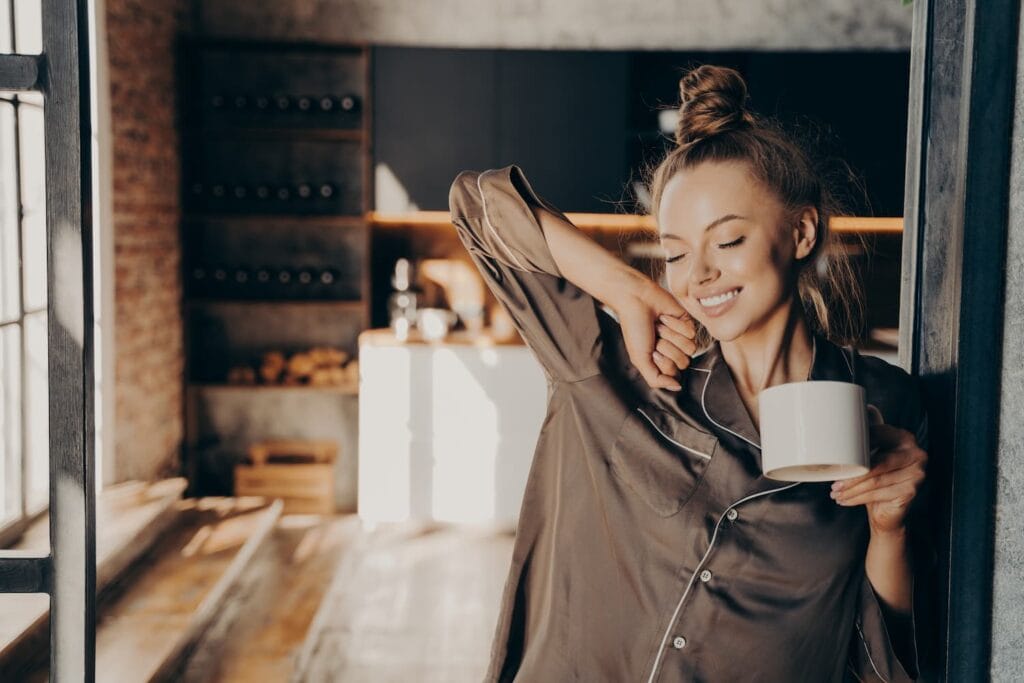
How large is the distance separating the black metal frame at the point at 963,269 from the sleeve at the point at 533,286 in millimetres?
412

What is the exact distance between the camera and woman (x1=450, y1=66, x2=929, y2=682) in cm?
114

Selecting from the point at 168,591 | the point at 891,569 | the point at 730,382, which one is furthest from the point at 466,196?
the point at 168,591

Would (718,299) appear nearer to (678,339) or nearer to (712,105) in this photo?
(678,339)

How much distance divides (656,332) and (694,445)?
0.15 meters

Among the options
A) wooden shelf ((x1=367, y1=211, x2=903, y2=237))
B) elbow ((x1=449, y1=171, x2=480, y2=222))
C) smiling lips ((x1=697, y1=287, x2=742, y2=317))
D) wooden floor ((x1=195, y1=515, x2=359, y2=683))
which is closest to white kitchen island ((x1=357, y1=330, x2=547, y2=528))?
wooden floor ((x1=195, y1=515, x2=359, y2=683))

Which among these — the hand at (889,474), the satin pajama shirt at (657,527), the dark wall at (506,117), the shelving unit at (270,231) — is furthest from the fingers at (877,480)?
the shelving unit at (270,231)

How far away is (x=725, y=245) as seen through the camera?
1.18 metres

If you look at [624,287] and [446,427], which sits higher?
[624,287]

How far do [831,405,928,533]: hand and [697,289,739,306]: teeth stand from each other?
25 cm

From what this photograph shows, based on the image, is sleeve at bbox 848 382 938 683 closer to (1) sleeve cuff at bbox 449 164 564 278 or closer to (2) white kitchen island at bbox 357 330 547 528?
(1) sleeve cuff at bbox 449 164 564 278

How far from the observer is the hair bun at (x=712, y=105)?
1.21 m

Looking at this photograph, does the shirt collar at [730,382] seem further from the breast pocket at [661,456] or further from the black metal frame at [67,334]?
the black metal frame at [67,334]

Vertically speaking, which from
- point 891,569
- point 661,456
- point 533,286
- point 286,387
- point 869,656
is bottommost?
point 286,387

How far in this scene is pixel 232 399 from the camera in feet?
17.2
